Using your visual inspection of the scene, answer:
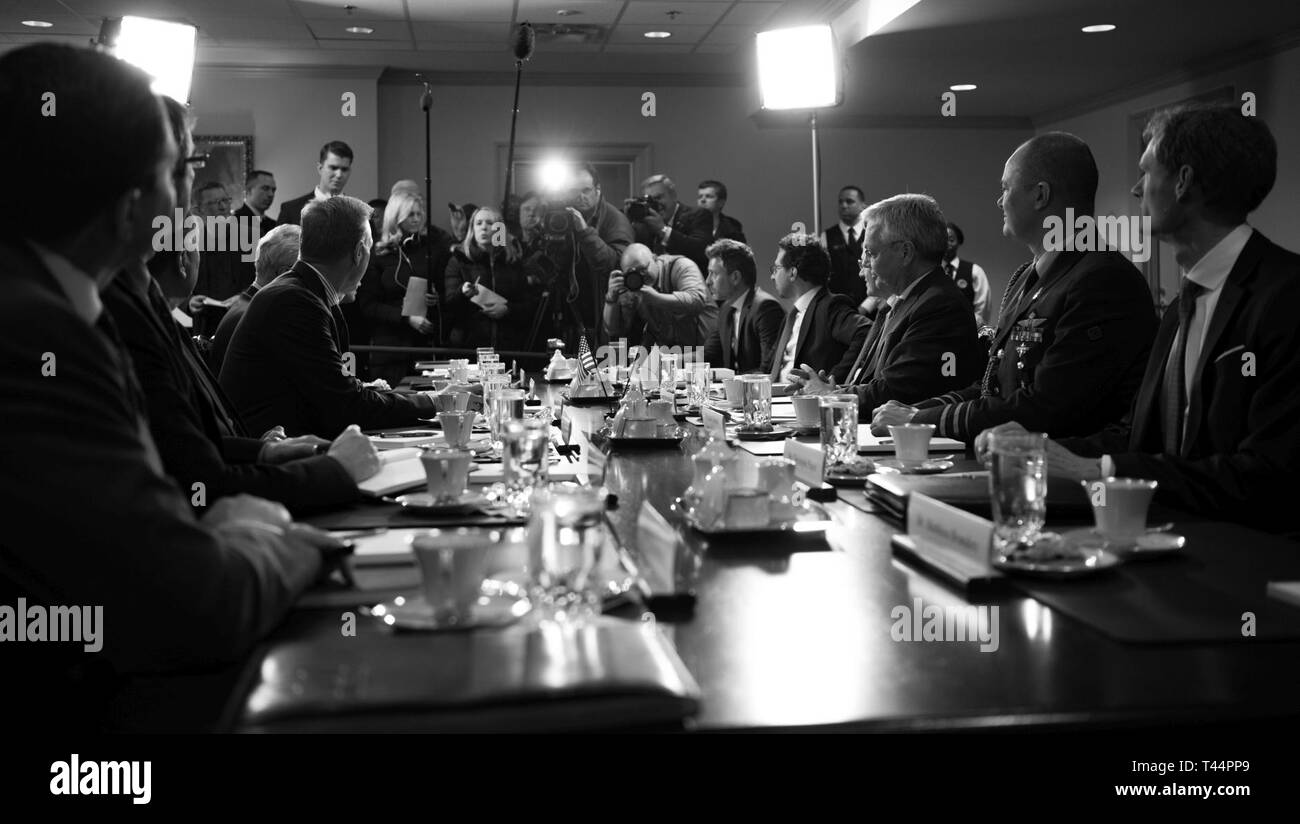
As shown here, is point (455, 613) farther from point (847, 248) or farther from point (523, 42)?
point (847, 248)

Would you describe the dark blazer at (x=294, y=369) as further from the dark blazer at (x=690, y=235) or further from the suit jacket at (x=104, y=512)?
the dark blazer at (x=690, y=235)

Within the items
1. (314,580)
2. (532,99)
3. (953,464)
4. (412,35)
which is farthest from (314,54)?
(314,580)

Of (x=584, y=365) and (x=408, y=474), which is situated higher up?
(x=584, y=365)

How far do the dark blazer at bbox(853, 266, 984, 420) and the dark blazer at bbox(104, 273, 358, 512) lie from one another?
218 centimetres

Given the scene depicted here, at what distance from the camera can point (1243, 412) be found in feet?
6.64

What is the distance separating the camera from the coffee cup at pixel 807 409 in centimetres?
282

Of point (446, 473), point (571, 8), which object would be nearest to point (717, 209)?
point (571, 8)

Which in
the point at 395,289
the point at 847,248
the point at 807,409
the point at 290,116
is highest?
the point at 290,116

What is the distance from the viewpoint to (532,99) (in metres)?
10.2

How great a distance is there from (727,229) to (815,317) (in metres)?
4.88

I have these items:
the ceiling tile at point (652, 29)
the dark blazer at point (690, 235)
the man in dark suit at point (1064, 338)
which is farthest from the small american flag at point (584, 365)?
the ceiling tile at point (652, 29)

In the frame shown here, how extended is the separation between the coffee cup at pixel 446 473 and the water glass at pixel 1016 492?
76 centimetres

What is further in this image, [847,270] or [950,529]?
[847,270]

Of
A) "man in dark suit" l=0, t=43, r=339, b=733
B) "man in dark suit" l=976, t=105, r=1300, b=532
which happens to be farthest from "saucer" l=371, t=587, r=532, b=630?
"man in dark suit" l=976, t=105, r=1300, b=532
